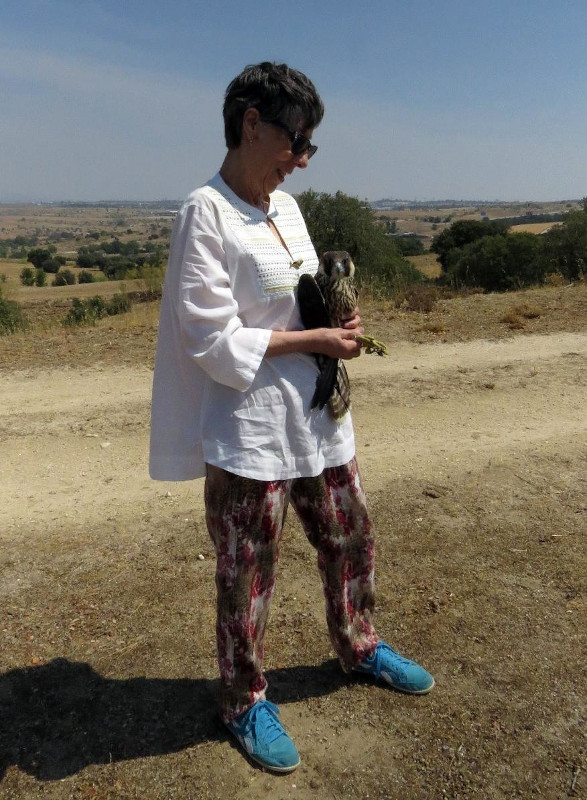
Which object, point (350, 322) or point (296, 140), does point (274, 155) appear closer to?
point (296, 140)

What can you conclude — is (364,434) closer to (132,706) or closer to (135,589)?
(135,589)

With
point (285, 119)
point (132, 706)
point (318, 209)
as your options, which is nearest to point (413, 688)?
point (132, 706)

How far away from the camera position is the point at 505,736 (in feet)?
8.63

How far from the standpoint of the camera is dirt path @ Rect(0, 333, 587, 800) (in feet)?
8.16

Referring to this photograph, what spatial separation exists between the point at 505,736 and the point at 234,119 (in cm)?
248

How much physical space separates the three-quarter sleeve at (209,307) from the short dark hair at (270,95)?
1.15 ft

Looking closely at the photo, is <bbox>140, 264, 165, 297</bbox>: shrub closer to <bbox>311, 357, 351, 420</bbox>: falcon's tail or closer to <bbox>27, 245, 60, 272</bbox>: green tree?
<bbox>311, 357, 351, 420</bbox>: falcon's tail

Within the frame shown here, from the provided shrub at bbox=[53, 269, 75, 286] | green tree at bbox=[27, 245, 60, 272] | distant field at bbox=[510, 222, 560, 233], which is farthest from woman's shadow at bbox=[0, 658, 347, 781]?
green tree at bbox=[27, 245, 60, 272]

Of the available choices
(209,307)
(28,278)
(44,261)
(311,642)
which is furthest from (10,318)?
(44,261)

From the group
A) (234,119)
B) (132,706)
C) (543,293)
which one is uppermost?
(234,119)

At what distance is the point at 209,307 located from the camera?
2.01 meters

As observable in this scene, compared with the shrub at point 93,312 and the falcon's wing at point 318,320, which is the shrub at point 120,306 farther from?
the falcon's wing at point 318,320

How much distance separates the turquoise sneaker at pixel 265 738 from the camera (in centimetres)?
243

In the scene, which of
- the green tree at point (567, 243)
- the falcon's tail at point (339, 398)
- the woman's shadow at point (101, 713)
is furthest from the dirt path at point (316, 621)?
the green tree at point (567, 243)
